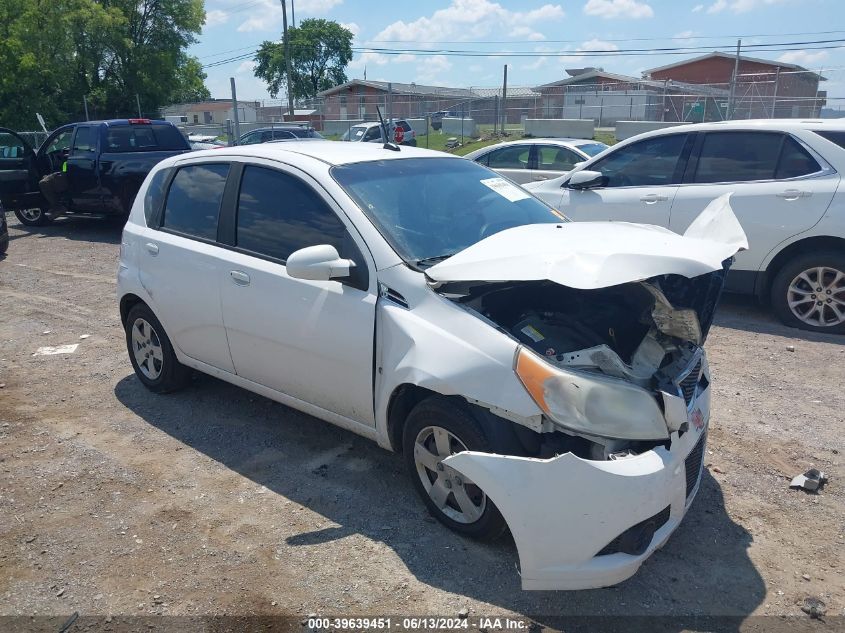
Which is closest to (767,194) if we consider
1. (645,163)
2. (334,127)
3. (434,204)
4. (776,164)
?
(776,164)

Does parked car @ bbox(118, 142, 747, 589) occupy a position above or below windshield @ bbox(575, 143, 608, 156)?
below

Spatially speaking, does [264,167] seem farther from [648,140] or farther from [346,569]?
[648,140]

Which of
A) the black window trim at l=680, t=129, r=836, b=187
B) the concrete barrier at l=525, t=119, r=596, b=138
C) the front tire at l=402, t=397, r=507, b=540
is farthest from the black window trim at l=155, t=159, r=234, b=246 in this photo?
the concrete barrier at l=525, t=119, r=596, b=138

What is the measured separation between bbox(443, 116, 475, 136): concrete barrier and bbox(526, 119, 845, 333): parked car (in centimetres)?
2244

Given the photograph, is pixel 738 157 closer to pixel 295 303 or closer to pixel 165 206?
pixel 295 303

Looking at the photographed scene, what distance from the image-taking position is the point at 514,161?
1140 cm

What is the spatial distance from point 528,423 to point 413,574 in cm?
91

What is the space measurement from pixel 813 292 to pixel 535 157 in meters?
5.71

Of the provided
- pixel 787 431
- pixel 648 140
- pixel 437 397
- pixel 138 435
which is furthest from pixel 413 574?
pixel 648 140

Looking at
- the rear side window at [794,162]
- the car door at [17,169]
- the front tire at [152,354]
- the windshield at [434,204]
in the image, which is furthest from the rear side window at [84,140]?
the rear side window at [794,162]

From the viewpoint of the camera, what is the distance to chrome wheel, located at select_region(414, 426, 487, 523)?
10.6ft

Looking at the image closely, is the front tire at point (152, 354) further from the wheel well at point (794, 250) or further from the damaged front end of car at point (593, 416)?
the wheel well at point (794, 250)

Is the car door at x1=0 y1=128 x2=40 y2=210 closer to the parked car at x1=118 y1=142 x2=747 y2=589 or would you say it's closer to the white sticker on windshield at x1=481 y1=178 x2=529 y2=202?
the parked car at x1=118 y1=142 x2=747 y2=589

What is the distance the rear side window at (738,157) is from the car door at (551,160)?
13.4 ft
